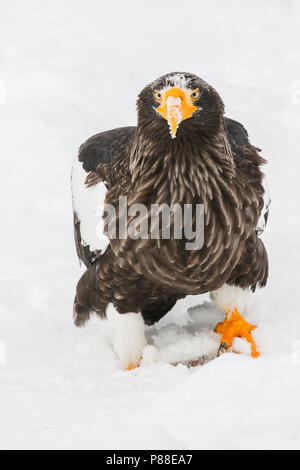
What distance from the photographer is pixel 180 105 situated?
328cm

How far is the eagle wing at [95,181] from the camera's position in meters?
3.93

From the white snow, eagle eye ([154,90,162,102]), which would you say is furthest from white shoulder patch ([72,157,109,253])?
eagle eye ([154,90,162,102])

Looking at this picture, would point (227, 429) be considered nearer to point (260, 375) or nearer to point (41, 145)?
point (260, 375)

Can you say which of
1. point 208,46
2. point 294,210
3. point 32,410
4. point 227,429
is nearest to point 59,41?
point 208,46

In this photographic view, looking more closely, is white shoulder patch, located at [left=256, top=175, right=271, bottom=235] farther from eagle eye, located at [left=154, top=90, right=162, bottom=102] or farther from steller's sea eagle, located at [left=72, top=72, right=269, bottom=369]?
eagle eye, located at [left=154, top=90, right=162, bottom=102]

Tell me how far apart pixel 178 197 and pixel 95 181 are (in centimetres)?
63

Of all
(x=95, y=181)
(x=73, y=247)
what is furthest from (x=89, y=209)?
(x=73, y=247)

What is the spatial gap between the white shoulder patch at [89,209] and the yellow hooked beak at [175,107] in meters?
0.73

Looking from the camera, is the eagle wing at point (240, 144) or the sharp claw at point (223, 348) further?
the sharp claw at point (223, 348)

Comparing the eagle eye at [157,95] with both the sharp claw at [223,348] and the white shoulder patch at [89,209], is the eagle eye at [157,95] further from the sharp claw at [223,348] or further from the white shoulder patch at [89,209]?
the sharp claw at [223,348]

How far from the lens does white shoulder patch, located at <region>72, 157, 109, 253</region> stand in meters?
3.92

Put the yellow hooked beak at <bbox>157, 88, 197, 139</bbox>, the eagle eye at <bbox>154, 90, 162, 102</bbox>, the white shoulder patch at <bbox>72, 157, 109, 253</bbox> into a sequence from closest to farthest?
the yellow hooked beak at <bbox>157, 88, 197, 139</bbox>, the eagle eye at <bbox>154, 90, 162, 102</bbox>, the white shoulder patch at <bbox>72, 157, 109, 253</bbox>

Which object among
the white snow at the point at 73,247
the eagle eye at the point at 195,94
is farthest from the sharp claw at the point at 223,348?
the eagle eye at the point at 195,94

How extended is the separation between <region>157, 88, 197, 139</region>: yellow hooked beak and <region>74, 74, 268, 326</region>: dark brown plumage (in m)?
0.05
